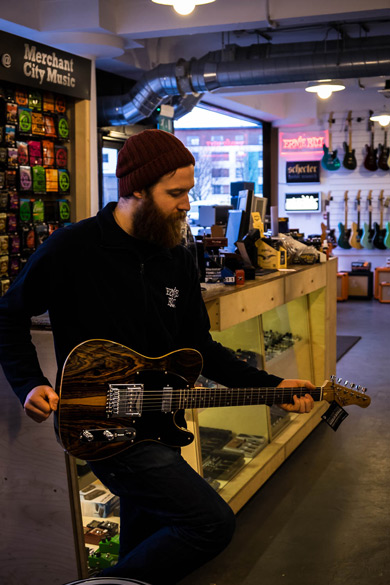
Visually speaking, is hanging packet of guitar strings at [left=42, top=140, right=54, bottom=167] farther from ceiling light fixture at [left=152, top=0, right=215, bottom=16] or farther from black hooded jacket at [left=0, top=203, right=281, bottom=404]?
black hooded jacket at [left=0, top=203, right=281, bottom=404]

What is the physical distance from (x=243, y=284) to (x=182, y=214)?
1777 millimetres

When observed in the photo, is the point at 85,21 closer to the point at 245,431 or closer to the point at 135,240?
the point at 245,431

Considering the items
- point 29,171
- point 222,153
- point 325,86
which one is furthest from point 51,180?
point 222,153

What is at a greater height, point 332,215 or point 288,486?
point 332,215

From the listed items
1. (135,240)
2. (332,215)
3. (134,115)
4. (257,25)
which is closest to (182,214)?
(135,240)

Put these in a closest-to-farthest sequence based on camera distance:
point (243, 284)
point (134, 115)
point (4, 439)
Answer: point (4, 439)
point (243, 284)
point (134, 115)

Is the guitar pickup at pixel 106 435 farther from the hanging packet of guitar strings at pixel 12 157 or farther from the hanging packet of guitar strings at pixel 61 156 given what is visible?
the hanging packet of guitar strings at pixel 61 156

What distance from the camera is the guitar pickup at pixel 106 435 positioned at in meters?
1.92

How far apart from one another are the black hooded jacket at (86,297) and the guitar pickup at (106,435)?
0.65 ft

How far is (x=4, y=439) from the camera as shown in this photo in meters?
2.47

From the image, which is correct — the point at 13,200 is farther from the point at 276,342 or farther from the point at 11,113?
the point at 276,342

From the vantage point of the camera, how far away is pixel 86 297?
1.99m

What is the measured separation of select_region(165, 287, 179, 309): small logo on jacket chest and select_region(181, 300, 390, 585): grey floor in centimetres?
134

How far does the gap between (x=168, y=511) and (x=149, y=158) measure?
3.29 ft
